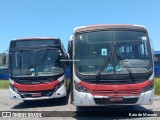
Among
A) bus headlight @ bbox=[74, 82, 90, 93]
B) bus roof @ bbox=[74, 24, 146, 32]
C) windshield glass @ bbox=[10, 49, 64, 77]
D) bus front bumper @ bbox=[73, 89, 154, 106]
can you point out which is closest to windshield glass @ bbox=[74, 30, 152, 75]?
bus roof @ bbox=[74, 24, 146, 32]

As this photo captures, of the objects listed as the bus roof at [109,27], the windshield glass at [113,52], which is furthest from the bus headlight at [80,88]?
the bus roof at [109,27]

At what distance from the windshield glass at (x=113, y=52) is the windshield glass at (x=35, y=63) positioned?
3.12m

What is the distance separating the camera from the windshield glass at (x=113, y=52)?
33.5 feet

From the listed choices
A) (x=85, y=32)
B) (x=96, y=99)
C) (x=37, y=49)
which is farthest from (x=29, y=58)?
(x=96, y=99)

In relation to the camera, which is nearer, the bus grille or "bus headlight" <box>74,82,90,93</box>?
the bus grille

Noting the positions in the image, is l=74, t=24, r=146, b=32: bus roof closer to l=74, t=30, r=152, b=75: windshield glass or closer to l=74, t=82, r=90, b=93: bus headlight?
l=74, t=30, r=152, b=75: windshield glass

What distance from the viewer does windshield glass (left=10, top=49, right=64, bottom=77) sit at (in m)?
13.4

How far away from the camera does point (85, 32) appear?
10.7m

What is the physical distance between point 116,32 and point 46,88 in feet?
14.0

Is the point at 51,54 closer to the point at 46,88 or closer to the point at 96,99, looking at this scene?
the point at 46,88

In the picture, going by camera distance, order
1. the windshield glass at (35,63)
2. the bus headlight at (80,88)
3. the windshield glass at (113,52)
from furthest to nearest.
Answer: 1. the windshield glass at (35,63)
2. the windshield glass at (113,52)
3. the bus headlight at (80,88)

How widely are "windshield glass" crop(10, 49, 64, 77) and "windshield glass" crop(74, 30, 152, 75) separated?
10.2 feet

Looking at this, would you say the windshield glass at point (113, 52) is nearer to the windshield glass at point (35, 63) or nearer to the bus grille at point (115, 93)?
the bus grille at point (115, 93)

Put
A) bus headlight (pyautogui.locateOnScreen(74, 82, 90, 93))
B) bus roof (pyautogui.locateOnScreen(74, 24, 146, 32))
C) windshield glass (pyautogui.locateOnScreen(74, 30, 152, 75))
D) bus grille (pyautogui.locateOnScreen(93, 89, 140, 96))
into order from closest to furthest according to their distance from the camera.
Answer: bus grille (pyautogui.locateOnScreen(93, 89, 140, 96)) < bus headlight (pyautogui.locateOnScreen(74, 82, 90, 93)) < windshield glass (pyautogui.locateOnScreen(74, 30, 152, 75)) < bus roof (pyautogui.locateOnScreen(74, 24, 146, 32))
